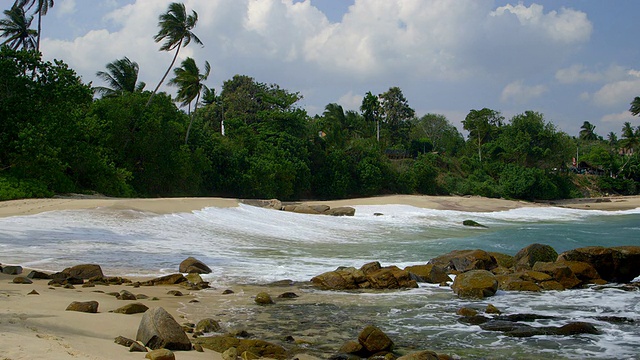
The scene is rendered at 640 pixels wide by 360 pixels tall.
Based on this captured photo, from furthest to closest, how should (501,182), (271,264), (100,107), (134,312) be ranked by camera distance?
(501,182)
(100,107)
(271,264)
(134,312)

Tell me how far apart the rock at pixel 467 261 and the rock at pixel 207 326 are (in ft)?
23.5

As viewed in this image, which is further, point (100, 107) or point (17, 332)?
point (100, 107)

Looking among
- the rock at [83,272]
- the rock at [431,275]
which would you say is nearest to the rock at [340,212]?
the rock at [431,275]

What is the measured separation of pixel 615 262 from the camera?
41.1ft

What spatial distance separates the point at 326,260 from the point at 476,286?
5.11 metres

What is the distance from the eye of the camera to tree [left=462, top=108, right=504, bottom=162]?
242 ft

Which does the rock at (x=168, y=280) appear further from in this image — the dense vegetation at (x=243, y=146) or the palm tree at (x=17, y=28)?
the palm tree at (x=17, y=28)

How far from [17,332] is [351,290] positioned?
6.69 meters

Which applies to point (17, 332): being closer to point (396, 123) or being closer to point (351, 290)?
point (351, 290)

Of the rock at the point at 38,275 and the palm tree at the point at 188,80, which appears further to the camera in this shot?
the palm tree at the point at 188,80

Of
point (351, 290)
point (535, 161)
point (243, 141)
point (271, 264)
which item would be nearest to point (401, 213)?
point (243, 141)

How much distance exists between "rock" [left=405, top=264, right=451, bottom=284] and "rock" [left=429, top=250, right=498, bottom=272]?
961mm

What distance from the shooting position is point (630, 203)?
5628cm

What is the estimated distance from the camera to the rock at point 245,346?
6316 millimetres
